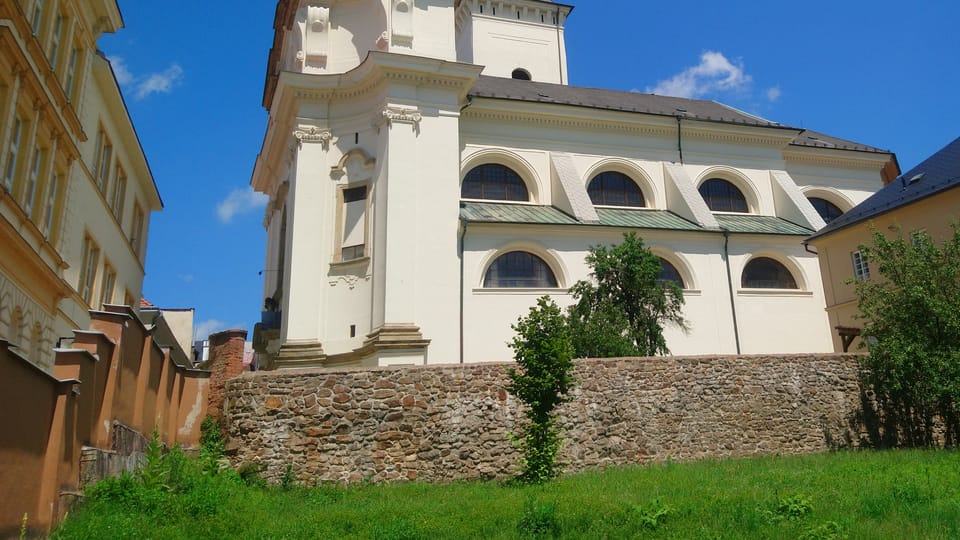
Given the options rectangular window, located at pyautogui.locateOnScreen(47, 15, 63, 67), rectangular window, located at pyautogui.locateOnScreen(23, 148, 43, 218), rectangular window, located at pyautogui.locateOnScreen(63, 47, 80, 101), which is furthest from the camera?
rectangular window, located at pyautogui.locateOnScreen(63, 47, 80, 101)

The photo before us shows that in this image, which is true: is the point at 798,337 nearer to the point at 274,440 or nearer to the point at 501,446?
the point at 501,446

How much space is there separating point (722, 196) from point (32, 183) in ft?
83.2

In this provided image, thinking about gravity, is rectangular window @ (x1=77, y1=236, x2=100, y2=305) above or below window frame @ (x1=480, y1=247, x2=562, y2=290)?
below

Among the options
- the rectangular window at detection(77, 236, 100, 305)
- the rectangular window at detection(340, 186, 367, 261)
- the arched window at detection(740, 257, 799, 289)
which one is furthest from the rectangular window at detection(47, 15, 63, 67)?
the arched window at detection(740, 257, 799, 289)

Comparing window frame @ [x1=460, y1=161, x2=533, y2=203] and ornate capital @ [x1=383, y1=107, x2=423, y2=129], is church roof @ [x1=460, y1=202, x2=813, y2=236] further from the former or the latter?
ornate capital @ [x1=383, y1=107, x2=423, y2=129]

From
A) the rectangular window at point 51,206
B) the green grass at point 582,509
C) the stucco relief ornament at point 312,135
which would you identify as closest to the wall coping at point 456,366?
the green grass at point 582,509

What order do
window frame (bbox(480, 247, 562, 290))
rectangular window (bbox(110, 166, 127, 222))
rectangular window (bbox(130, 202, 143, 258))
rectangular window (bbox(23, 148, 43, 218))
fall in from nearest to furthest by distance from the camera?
rectangular window (bbox(23, 148, 43, 218))
rectangular window (bbox(110, 166, 127, 222))
window frame (bbox(480, 247, 562, 290))
rectangular window (bbox(130, 202, 143, 258))

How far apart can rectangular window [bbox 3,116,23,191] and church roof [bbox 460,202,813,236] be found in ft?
44.0

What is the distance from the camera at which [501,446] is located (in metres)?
14.4

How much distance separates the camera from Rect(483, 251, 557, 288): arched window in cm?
2505

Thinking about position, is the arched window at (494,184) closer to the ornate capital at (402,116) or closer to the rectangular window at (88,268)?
the ornate capital at (402,116)

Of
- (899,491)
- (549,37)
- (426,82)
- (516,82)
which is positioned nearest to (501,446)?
(899,491)

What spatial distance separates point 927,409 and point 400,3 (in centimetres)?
2041

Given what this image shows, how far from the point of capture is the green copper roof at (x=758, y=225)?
28.5 metres
